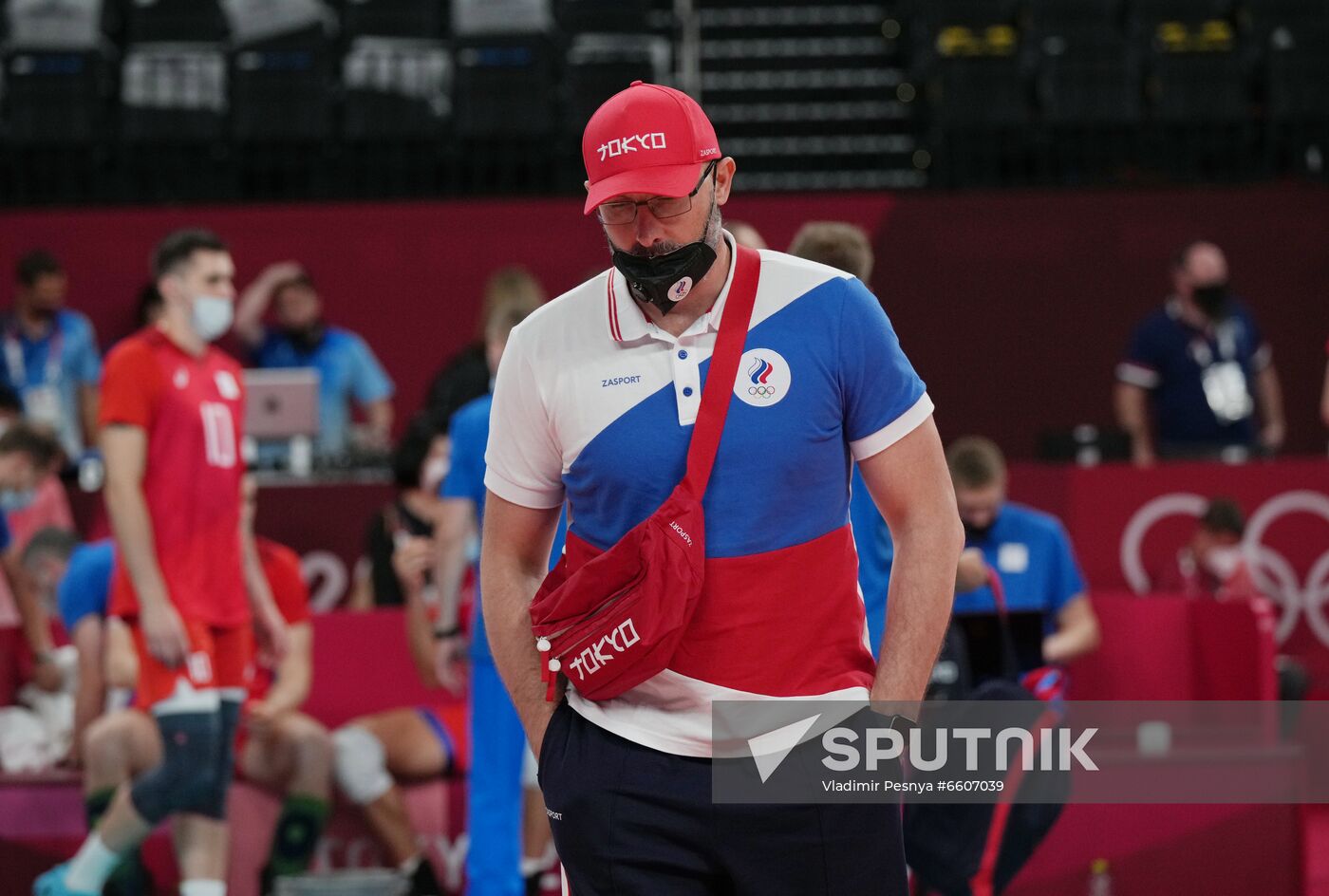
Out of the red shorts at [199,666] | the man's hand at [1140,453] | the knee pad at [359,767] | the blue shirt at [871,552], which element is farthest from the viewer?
the man's hand at [1140,453]

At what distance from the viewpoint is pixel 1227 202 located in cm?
1115

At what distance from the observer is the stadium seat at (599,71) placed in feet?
36.7

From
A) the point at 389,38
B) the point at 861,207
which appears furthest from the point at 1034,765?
the point at 389,38

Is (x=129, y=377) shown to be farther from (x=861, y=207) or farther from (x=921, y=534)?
(x=861, y=207)

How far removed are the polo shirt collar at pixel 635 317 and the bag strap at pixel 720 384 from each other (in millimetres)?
20

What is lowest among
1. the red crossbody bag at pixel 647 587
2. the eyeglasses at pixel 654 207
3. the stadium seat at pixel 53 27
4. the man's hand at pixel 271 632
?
the man's hand at pixel 271 632

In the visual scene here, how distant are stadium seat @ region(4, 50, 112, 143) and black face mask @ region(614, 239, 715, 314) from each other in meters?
9.26

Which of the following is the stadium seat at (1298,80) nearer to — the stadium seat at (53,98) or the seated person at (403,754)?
the seated person at (403,754)

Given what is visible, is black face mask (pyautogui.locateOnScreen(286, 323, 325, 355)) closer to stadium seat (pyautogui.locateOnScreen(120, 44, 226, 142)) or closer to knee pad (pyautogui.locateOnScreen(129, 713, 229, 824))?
stadium seat (pyautogui.locateOnScreen(120, 44, 226, 142))

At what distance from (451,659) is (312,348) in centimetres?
450

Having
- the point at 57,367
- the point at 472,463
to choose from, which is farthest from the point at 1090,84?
the point at 472,463

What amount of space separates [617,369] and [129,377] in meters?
3.03

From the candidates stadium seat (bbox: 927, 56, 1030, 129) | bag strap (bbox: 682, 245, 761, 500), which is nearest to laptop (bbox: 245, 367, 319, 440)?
stadium seat (bbox: 927, 56, 1030, 129)

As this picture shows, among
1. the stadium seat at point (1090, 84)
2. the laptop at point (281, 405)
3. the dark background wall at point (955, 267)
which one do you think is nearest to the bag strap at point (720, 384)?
the laptop at point (281, 405)
